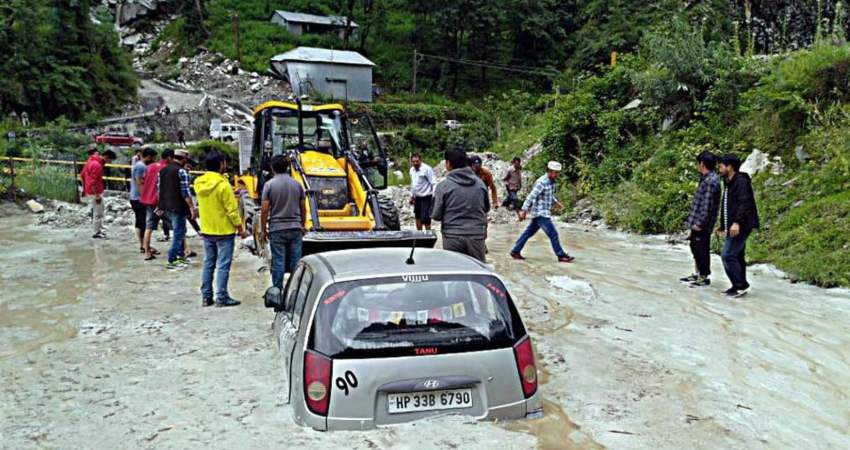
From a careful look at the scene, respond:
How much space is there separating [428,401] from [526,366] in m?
0.69

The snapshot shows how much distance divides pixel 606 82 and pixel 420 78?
4142 centimetres

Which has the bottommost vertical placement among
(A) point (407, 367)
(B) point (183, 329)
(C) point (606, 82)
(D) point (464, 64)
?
(B) point (183, 329)

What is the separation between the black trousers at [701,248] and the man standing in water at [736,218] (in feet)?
0.96

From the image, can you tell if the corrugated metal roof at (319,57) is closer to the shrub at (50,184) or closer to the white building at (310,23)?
the white building at (310,23)

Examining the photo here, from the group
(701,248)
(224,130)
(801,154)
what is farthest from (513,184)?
(224,130)

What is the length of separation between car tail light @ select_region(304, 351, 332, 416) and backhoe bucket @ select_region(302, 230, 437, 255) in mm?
4068

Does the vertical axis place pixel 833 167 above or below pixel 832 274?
above

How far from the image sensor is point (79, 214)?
15656 millimetres

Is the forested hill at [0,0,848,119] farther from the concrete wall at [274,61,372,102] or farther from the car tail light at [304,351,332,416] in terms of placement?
the car tail light at [304,351,332,416]

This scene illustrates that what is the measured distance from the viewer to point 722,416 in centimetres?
487

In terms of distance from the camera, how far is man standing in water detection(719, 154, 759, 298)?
783cm

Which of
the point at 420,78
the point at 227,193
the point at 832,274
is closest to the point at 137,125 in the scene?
the point at 420,78

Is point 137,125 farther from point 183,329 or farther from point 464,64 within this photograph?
point 183,329

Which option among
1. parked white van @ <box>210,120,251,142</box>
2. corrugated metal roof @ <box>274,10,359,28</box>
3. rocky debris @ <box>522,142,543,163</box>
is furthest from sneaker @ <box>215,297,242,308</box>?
corrugated metal roof @ <box>274,10,359,28</box>
